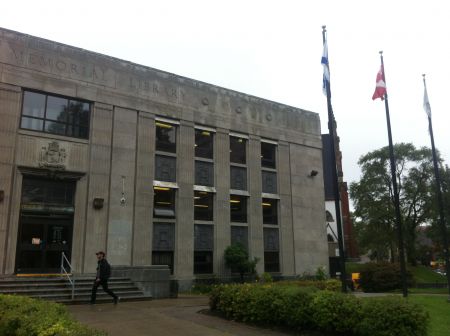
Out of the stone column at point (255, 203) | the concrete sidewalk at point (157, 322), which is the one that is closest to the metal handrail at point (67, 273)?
the concrete sidewalk at point (157, 322)

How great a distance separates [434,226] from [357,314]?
47404mm

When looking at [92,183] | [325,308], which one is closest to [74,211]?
[92,183]

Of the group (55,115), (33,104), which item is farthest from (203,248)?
(33,104)

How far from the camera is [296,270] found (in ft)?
100

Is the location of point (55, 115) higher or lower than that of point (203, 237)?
higher

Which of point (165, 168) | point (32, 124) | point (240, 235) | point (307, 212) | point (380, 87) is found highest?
point (380, 87)

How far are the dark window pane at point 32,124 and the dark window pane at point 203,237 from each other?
1044cm

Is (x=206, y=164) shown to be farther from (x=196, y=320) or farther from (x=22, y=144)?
(x=196, y=320)

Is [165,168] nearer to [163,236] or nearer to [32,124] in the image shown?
[163,236]

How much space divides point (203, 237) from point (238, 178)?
487cm

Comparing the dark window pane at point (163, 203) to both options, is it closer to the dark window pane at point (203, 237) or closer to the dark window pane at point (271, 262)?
the dark window pane at point (203, 237)

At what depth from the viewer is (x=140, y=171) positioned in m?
24.7

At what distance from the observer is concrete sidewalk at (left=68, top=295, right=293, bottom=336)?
11133 millimetres

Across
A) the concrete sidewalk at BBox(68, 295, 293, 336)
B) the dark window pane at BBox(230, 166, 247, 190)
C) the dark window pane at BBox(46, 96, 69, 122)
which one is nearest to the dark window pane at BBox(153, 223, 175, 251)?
the dark window pane at BBox(230, 166, 247, 190)
